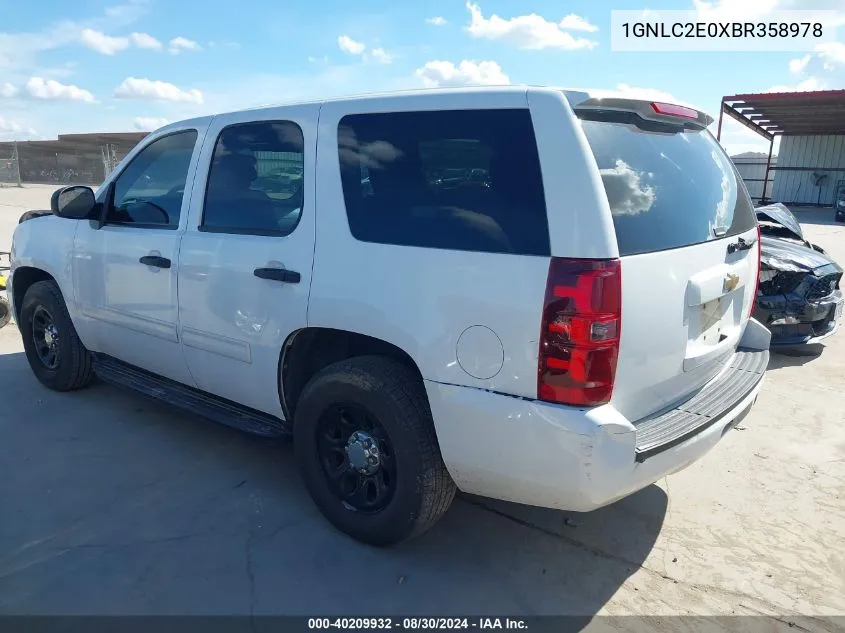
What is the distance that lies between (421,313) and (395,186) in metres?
0.60

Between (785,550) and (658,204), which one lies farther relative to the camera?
(785,550)

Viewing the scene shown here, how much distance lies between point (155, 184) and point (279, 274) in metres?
1.45

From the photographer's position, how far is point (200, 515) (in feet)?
10.3

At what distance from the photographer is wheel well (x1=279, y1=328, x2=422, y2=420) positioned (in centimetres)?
293

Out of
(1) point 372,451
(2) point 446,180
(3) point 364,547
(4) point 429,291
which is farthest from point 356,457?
(2) point 446,180

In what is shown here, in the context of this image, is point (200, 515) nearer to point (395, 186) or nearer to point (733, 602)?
point (395, 186)

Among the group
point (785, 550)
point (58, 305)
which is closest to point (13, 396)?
point (58, 305)

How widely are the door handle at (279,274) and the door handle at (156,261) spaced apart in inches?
31.3

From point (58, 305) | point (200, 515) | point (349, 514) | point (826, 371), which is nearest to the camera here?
point (349, 514)

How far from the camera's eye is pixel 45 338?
15.5 ft

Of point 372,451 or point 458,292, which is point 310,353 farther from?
point 458,292

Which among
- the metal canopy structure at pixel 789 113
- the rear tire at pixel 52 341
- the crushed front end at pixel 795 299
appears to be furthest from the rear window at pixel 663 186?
the metal canopy structure at pixel 789 113

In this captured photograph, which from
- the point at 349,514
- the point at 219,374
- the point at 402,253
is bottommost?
the point at 349,514

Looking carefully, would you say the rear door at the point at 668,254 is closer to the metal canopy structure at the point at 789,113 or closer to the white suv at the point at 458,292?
A: the white suv at the point at 458,292
